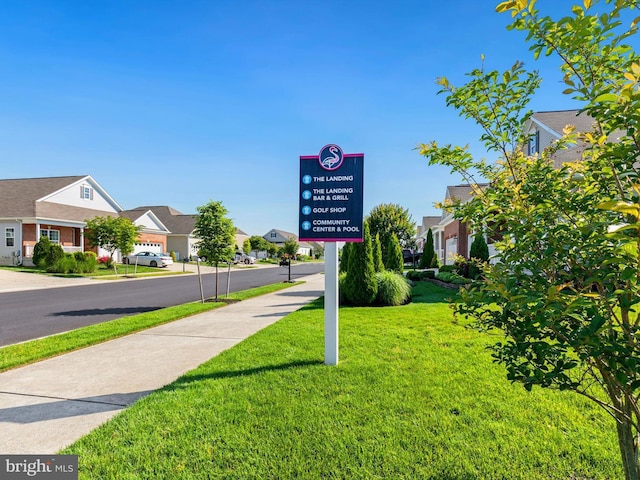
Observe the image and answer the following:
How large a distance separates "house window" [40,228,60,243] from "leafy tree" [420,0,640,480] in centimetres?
3502

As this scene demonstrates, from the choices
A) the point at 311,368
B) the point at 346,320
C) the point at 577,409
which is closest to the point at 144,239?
the point at 346,320

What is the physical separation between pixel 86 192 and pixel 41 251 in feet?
34.3

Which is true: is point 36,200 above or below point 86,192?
below

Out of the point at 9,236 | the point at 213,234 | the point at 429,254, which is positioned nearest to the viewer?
the point at 213,234

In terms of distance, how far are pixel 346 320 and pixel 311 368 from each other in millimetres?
3747

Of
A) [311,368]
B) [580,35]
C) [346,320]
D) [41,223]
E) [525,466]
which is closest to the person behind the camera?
[580,35]

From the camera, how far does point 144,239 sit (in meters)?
40.7

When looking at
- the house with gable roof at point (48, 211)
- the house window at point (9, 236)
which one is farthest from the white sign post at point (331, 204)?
the house window at point (9, 236)

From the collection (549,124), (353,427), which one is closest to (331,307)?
(353,427)

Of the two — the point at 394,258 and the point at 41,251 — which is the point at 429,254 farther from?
the point at 41,251

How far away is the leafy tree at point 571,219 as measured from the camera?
158 cm

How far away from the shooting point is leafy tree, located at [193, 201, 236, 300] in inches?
498

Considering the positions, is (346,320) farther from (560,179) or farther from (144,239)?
(144,239)

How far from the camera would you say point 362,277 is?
11266mm
